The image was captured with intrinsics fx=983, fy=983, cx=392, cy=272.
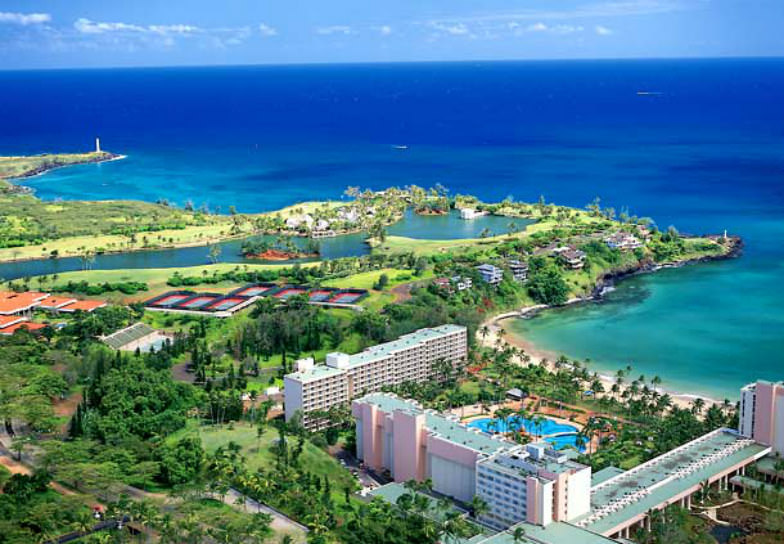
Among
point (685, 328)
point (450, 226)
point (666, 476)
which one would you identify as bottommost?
point (685, 328)

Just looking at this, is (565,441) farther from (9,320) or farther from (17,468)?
(9,320)

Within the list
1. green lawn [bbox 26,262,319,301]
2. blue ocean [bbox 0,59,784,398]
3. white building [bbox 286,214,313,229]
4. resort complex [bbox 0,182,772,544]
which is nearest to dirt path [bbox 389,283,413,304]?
resort complex [bbox 0,182,772,544]

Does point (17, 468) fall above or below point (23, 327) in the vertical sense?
below

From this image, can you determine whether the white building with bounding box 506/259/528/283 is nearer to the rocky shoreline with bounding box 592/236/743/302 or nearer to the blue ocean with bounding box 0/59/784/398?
the rocky shoreline with bounding box 592/236/743/302

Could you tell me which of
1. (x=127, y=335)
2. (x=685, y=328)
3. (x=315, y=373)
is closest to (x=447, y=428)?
(x=315, y=373)

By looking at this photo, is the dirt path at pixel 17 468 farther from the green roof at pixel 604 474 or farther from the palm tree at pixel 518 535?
the green roof at pixel 604 474

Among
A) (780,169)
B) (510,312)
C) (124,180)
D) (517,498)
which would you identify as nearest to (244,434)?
(517,498)

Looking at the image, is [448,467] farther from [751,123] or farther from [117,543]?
[751,123]
